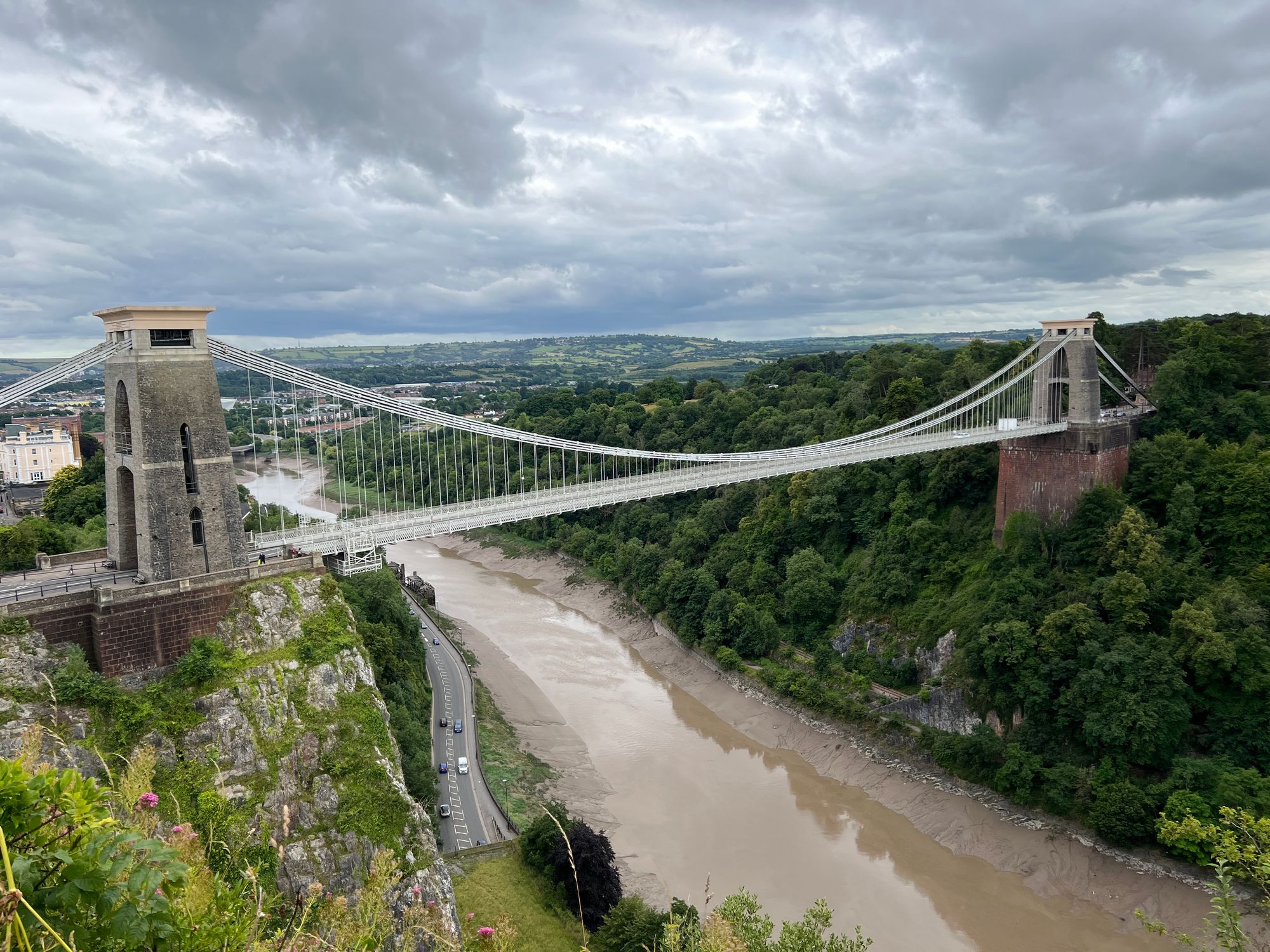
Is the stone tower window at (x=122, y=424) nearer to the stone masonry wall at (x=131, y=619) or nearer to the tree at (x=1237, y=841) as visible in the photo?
the stone masonry wall at (x=131, y=619)

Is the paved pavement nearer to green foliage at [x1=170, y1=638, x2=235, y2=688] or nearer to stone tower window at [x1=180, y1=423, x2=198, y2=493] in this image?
green foliage at [x1=170, y1=638, x2=235, y2=688]

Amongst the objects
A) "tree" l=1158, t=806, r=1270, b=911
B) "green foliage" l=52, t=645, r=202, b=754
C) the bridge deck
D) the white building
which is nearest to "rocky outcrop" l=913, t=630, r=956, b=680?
the bridge deck

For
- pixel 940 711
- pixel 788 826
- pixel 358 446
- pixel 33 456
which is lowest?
pixel 788 826

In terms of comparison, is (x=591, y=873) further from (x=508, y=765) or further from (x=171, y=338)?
(x=171, y=338)

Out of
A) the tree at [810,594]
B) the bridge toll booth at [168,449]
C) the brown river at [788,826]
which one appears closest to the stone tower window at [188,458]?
the bridge toll booth at [168,449]

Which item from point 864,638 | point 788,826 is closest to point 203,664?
point 788,826
